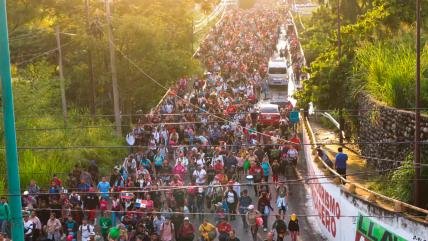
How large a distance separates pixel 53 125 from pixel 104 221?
40.2ft

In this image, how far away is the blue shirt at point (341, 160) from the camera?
60.1ft

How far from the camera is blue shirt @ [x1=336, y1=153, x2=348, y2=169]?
60.1ft

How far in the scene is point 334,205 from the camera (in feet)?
54.4

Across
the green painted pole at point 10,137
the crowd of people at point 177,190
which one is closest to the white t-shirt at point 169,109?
the crowd of people at point 177,190

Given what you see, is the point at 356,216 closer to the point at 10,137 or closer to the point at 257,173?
the point at 257,173

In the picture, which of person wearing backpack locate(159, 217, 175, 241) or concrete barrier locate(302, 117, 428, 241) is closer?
concrete barrier locate(302, 117, 428, 241)

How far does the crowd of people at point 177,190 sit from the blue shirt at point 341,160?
5.50ft

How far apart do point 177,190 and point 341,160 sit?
5233 millimetres

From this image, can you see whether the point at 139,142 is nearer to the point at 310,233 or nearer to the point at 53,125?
the point at 53,125

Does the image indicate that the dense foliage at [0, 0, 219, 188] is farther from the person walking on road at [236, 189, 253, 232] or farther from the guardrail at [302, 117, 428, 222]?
the guardrail at [302, 117, 428, 222]

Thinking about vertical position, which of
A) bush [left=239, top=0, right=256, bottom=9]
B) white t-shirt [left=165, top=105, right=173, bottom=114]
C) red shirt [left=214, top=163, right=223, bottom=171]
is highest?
bush [left=239, top=0, right=256, bottom=9]

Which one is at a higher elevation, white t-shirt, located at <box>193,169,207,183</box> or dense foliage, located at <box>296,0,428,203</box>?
dense foliage, located at <box>296,0,428,203</box>

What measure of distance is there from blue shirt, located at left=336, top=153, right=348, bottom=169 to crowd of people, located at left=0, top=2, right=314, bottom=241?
1.68 metres

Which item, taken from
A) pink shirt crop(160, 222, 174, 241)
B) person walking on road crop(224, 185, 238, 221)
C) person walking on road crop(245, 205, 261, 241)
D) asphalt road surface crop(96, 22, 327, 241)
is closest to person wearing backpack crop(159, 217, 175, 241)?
pink shirt crop(160, 222, 174, 241)
